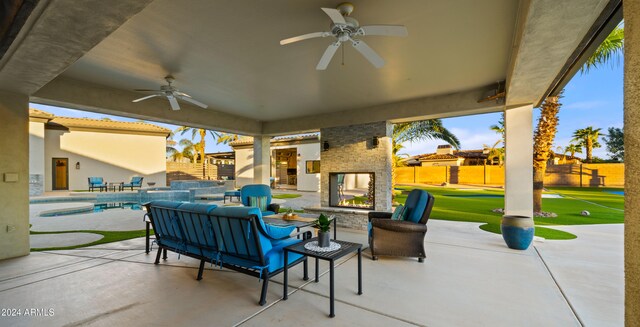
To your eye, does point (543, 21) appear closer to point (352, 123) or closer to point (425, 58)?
point (425, 58)

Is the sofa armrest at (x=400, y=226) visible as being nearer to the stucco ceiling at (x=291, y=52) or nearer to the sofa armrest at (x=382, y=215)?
the sofa armrest at (x=382, y=215)

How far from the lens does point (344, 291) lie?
3168mm

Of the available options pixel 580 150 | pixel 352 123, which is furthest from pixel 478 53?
pixel 580 150

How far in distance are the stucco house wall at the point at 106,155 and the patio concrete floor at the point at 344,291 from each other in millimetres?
12014

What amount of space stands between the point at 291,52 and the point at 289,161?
57.5ft

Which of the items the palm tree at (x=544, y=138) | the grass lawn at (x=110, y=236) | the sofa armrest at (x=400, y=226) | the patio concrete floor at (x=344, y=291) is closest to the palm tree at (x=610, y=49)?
the palm tree at (x=544, y=138)

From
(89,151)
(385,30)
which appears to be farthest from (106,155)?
(385,30)

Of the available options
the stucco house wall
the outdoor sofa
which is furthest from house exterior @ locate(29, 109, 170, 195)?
the outdoor sofa

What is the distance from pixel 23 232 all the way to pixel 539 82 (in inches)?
334

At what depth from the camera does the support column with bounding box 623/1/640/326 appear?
37.3 inches

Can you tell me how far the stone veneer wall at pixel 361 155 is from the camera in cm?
679

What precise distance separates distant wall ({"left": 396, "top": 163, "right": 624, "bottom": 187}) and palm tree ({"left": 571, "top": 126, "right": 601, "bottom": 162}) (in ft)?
5.88

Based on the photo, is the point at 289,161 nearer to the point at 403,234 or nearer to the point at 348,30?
the point at 403,234

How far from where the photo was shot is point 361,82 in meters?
5.24
